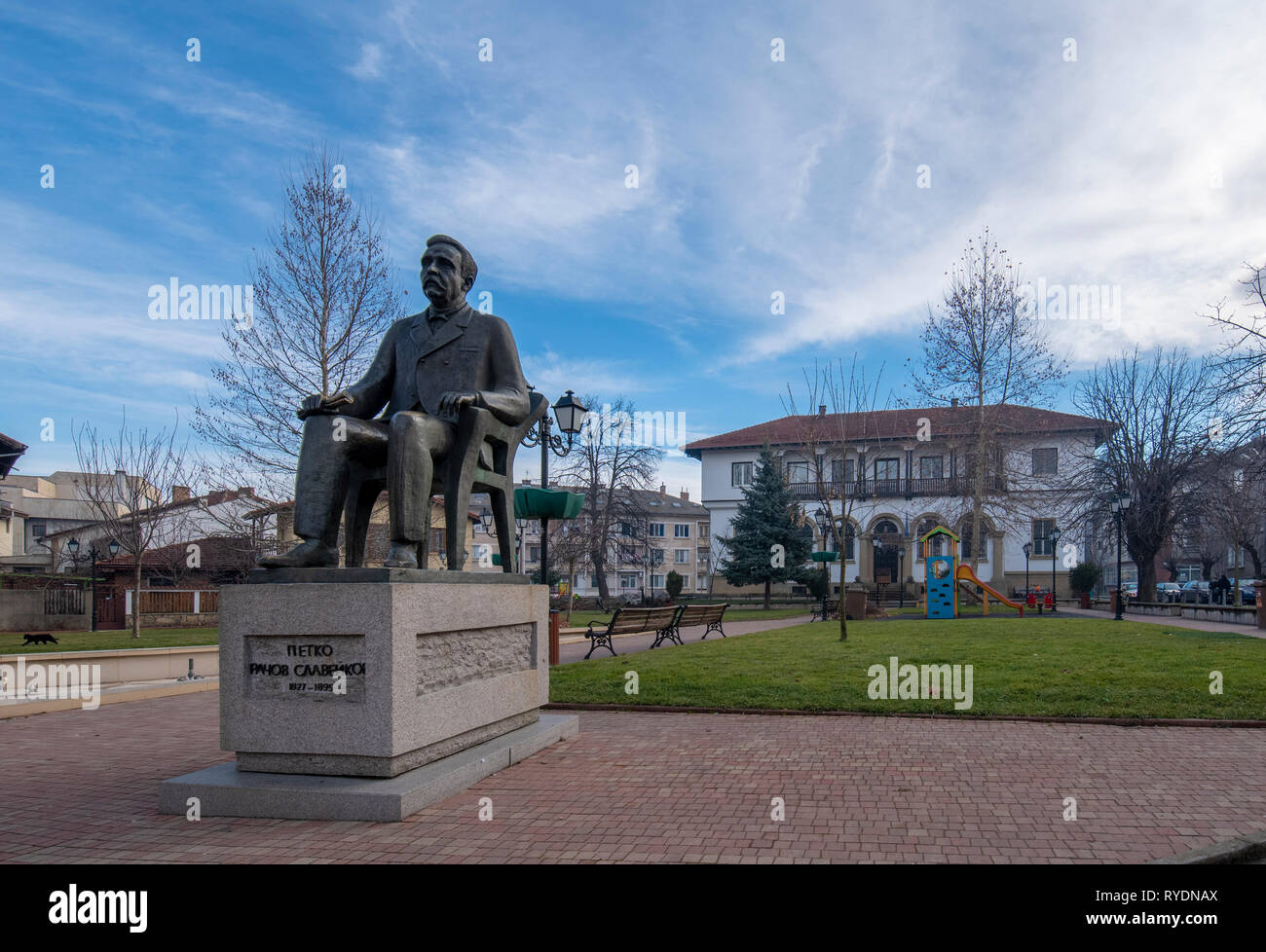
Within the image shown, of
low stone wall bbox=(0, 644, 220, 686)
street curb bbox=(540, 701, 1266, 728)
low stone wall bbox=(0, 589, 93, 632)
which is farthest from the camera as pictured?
low stone wall bbox=(0, 589, 93, 632)

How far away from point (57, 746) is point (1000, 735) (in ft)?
28.5

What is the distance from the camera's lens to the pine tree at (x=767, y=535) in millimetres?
45156

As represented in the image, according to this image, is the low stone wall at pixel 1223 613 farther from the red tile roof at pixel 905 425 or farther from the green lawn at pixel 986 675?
the red tile roof at pixel 905 425

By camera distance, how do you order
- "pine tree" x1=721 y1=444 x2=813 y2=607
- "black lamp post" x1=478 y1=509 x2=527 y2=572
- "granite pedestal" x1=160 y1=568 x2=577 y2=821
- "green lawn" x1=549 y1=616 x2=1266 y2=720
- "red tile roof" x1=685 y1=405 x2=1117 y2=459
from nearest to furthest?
"granite pedestal" x1=160 y1=568 x2=577 y2=821 → "black lamp post" x1=478 y1=509 x2=527 y2=572 → "green lawn" x1=549 y1=616 x2=1266 y2=720 → "red tile roof" x1=685 y1=405 x2=1117 y2=459 → "pine tree" x1=721 y1=444 x2=813 y2=607

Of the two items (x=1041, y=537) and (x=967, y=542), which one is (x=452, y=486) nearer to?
(x=967, y=542)

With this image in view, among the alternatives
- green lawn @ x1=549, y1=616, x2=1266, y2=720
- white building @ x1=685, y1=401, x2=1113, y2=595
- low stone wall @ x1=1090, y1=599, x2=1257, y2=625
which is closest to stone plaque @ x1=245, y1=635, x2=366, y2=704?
green lawn @ x1=549, y1=616, x2=1266, y2=720

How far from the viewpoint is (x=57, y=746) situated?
312 inches

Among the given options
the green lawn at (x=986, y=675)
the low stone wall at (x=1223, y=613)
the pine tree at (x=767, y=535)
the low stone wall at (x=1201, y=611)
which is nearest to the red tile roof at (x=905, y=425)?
the pine tree at (x=767, y=535)

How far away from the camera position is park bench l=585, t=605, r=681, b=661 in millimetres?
16141

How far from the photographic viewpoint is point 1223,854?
4266 mm

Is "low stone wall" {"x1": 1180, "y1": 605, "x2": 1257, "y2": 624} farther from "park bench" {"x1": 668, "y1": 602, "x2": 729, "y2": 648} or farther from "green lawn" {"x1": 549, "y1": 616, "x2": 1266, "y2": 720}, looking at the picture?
"park bench" {"x1": 668, "y1": 602, "x2": 729, "y2": 648}

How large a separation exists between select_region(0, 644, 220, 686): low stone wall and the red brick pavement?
5.15 metres

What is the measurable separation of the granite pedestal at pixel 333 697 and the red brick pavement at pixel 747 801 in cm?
18

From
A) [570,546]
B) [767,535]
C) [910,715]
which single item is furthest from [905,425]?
[910,715]
